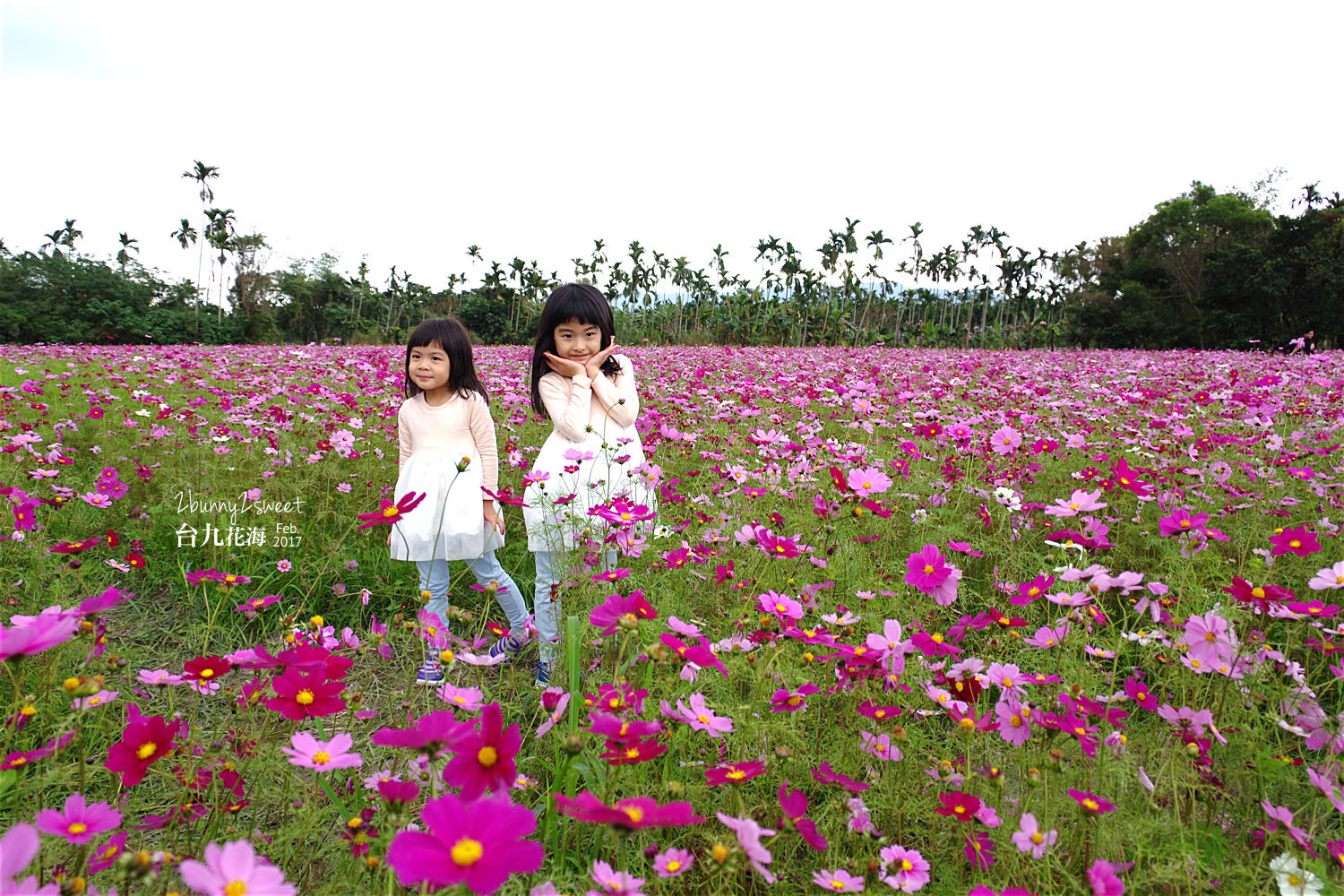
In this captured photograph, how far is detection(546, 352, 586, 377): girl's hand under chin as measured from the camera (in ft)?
7.48

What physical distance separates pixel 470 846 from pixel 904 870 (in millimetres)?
718

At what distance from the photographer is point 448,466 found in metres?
2.19

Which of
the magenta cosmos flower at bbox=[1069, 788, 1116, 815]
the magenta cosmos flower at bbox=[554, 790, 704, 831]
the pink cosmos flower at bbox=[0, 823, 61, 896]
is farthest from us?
the magenta cosmos flower at bbox=[1069, 788, 1116, 815]

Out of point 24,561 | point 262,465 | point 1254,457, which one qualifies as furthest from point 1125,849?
point 262,465

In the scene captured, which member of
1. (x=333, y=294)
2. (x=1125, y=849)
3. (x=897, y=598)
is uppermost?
(x=333, y=294)

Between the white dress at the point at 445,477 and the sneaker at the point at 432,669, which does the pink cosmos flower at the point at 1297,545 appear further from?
the white dress at the point at 445,477

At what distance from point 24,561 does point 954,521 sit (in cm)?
330

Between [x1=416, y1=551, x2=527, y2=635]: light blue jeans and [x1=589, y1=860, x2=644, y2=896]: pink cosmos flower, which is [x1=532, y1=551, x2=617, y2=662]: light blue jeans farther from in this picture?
[x1=589, y1=860, x2=644, y2=896]: pink cosmos flower

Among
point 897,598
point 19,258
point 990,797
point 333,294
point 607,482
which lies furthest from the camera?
point 333,294

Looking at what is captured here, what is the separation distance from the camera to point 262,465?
11.1 feet

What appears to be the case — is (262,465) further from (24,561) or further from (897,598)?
(897,598)

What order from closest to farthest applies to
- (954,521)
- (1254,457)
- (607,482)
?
(607,482) < (954,521) < (1254,457)

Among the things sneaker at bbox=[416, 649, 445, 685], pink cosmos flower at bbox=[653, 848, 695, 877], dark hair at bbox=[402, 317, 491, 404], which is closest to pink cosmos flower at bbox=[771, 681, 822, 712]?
pink cosmos flower at bbox=[653, 848, 695, 877]

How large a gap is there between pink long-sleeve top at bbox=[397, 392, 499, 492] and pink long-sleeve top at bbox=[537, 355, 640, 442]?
23 cm
